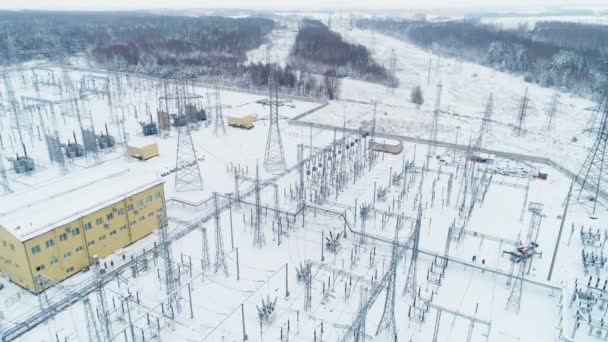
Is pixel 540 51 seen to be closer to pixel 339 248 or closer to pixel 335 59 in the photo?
pixel 335 59

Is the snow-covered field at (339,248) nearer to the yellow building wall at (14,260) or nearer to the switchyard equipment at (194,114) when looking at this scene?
the yellow building wall at (14,260)

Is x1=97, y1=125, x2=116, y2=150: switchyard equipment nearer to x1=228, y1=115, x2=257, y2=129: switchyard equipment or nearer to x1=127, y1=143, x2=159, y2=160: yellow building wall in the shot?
x1=127, y1=143, x2=159, y2=160: yellow building wall

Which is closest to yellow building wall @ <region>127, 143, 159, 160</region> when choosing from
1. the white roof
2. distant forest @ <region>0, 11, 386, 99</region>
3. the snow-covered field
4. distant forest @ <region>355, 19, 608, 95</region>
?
the snow-covered field

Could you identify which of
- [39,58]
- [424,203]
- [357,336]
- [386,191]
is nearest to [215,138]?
[386,191]

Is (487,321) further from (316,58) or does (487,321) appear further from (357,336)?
(316,58)

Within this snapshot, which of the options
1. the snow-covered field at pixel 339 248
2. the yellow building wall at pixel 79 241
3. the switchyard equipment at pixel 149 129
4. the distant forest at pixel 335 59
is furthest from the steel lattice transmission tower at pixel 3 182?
the distant forest at pixel 335 59

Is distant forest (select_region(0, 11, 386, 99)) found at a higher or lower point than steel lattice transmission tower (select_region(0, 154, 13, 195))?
higher
